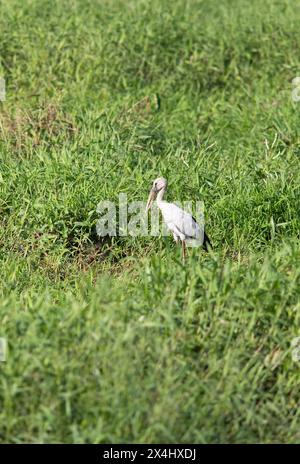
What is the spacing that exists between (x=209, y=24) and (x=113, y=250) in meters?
Answer: 4.42

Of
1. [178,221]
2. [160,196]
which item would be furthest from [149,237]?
[178,221]

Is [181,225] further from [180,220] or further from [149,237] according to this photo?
[149,237]

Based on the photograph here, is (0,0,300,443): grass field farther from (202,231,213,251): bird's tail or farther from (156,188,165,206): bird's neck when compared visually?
(156,188,165,206): bird's neck

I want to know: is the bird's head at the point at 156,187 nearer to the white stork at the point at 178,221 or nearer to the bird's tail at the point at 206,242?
the white stork at the point at 178,221

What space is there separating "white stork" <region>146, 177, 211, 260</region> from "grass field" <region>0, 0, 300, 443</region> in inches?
5.4

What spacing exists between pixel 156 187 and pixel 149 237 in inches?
12.8

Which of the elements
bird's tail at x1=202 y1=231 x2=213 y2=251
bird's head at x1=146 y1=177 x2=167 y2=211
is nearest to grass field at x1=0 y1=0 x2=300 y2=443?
bird's tail at x1=202 y1=231 x2=213 y2=251

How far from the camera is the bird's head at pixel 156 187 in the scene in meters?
6.95

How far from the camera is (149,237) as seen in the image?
703 centimetres

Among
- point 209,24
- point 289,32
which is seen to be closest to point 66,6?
point 209,24

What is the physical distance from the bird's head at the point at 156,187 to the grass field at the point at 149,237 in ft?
0.85

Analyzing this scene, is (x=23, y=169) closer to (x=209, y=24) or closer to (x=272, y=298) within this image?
(x=272, y=298)

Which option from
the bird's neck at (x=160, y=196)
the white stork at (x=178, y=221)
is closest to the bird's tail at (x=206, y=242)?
the white stork at (x=178, y=221)

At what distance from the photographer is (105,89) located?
957cm
